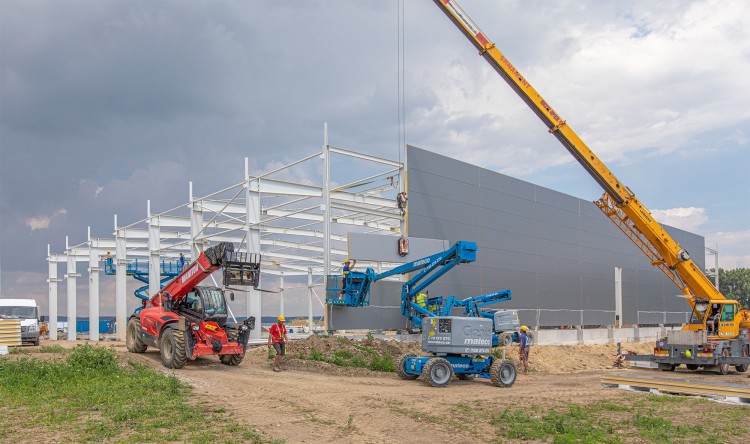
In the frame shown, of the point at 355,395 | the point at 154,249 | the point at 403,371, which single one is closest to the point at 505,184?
the point at 403,371

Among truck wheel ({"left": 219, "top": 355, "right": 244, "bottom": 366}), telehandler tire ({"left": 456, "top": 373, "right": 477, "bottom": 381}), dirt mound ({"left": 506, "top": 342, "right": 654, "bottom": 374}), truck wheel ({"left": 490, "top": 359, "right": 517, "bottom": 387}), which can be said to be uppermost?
truck wheel ({"left": 219, "top": 355, "right": 244, "bottom": 366})

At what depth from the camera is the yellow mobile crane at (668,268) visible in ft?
81.7

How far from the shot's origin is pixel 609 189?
2734cm

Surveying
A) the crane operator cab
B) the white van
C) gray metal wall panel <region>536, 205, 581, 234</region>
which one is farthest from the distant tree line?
the white van

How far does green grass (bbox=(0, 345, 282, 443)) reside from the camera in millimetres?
10586

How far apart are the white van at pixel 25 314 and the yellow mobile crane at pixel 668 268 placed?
24.5 m

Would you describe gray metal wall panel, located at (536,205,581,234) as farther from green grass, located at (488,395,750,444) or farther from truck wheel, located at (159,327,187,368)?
truck wheel, located at (159,327,187,368)

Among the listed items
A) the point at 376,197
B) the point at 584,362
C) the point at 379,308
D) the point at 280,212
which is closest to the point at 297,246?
the point at 280,212

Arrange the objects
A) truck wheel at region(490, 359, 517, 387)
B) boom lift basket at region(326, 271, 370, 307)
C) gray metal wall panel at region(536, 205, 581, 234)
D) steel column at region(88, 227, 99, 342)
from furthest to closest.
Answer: steel column at region(88, 227, 99, 342) < gray metal wall panel at region(536, 205, 581, 234) < boom lift basket at region(326, 271, 370, 307) < truck wheel at region(490, 359, 517, 387)

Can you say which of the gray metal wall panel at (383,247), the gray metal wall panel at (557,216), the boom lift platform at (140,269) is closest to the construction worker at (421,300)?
the gray metal wall panel at (383,247)

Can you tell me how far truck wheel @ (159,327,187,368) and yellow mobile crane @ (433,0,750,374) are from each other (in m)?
15.8

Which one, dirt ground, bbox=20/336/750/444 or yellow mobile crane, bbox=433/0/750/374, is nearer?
dirt ground, bbox=20/336/750/444

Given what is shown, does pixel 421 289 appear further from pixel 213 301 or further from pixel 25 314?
pixel 25 314

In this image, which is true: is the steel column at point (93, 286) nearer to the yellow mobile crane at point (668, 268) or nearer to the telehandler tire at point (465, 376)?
the yellow mobile crane at point (668, 268)
